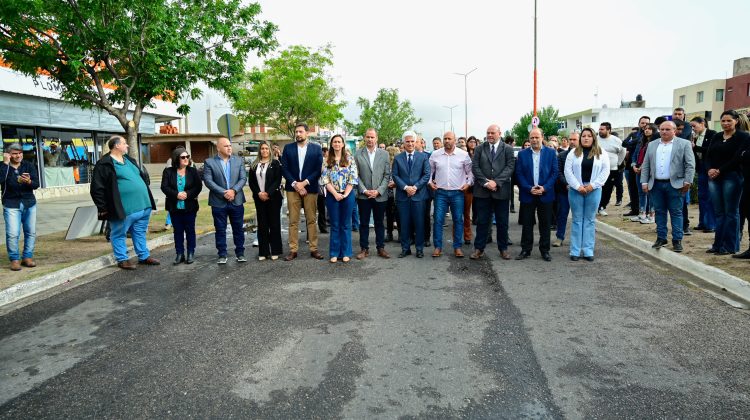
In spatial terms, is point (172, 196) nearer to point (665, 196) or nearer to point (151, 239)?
point (151, 239)

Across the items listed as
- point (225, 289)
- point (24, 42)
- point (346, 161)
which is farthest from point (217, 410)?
point (24, 42)

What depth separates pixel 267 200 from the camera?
8367mm

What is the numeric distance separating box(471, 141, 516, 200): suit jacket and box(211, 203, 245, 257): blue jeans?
379cm

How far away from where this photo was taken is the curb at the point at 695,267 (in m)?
5.88

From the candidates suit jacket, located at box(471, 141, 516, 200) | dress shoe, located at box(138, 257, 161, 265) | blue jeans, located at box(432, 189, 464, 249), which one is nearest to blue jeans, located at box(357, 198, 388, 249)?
blue jeans, located at box(432, 189, 464, 249)

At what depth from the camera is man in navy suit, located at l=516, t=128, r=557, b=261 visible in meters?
8.08

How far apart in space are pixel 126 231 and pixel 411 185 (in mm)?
4475

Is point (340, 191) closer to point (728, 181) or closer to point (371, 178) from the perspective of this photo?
point (371, 178)

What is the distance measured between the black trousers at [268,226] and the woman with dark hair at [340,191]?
905 millimetres

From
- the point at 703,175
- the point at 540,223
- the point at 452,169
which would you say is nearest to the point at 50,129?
the point at 452,169

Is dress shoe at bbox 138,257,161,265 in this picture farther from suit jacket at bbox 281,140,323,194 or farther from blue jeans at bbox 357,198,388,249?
blue jeans at bbox 357,198,388,249

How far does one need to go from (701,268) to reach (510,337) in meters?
3.76

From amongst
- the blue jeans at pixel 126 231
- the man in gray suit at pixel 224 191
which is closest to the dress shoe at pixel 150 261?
the blue jeans at pixel 126 231

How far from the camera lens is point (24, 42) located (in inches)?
399
